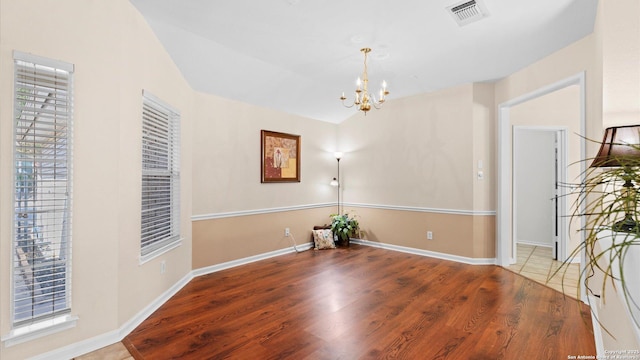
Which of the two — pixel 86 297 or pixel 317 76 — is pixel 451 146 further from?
pixel 86 297

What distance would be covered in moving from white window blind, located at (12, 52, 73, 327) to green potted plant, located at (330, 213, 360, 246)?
3860mm

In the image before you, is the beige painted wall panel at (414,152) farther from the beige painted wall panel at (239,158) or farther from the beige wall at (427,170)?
the beige painted wall panel at (239,158)

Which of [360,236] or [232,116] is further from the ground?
[232,116]

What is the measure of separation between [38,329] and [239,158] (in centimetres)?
272

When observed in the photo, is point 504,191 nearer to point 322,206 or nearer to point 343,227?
point 343,227

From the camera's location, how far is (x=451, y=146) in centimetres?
451

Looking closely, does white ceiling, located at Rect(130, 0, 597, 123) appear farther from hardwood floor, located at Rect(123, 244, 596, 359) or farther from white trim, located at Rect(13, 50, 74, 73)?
hardwood floor, located at Rect(123, 244, 596, 359)

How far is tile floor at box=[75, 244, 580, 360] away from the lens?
7.17 ft

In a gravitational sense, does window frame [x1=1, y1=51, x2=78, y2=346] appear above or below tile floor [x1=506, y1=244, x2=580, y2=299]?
above

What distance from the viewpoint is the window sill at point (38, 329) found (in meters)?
1.90

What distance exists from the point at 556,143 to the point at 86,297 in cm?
586

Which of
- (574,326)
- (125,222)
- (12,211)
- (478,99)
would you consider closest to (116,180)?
(125,222)

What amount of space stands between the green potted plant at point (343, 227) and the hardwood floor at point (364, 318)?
1.34 metres

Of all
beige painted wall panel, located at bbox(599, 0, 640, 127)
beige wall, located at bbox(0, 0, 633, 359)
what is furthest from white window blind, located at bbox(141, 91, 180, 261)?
beige painted wall panel, located at bbox(599, 0, 640, 127)
